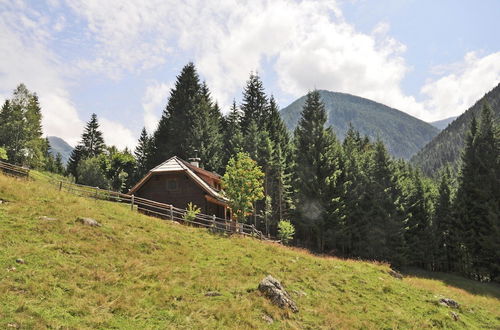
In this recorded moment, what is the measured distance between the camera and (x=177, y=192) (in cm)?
3594

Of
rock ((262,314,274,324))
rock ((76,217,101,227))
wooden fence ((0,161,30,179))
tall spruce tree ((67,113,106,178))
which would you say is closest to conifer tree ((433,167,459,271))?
rock ((262,314,274,324))

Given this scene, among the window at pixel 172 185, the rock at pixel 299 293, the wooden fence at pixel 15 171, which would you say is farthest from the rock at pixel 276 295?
the window at pixel 172 185

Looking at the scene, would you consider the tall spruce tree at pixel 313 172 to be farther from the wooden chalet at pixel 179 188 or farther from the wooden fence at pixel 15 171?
the wooden fence at pixel 15 171

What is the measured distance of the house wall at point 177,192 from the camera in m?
35.2

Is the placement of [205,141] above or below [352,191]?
above

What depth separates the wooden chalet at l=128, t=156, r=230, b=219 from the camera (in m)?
34.9

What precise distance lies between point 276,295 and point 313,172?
88.4ft

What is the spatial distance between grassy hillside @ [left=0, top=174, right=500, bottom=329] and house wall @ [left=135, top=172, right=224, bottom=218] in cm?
1041

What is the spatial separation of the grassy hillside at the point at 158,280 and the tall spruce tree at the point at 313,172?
50.1 feet

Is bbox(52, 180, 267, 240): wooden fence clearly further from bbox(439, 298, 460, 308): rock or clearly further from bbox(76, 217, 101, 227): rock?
bbox(439, 298, 460, 308): rock

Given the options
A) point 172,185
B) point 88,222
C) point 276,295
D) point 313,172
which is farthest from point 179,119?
point 276,295

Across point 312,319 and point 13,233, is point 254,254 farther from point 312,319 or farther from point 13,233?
point 13,233

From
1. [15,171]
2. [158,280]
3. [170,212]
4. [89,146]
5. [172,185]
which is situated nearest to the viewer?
[158,280]

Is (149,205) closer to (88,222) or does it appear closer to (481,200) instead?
(88,222)
